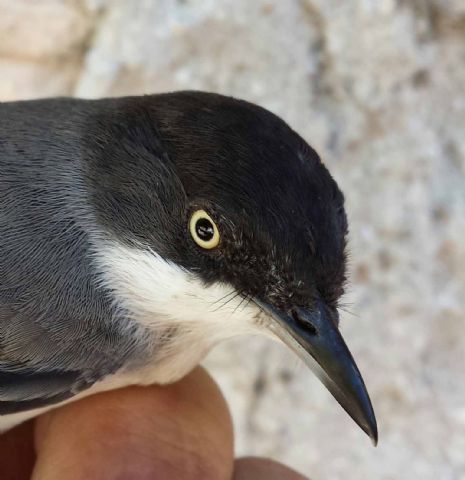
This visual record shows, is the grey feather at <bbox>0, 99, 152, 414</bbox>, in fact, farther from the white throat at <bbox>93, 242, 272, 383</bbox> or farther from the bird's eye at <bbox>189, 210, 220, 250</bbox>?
the bird's eye at <bbox>189, 210, 220, 250</bbox>

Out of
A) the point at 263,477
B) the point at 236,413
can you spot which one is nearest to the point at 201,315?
the point at 263,477

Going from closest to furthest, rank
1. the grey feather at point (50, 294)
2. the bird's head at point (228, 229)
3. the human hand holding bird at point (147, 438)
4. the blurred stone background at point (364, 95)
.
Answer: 1. the bird's head at point (228, 229)
2. the grey feather at point (50, 294)
3. the human hand holding bird at point (147, 438)
4. the blurred stone background at point (364, 95)

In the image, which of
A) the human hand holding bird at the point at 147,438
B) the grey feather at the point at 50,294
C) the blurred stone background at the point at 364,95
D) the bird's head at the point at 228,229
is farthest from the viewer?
the blurred stone background at the point at 364,95

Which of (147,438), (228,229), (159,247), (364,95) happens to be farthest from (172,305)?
(364,95)

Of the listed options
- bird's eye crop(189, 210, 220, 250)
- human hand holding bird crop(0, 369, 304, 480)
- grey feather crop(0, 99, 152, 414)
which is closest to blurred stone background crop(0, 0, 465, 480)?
human hand holding bird crop(0, 369, 304, 480)

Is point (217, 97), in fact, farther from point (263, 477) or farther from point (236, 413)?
point (236, 413)

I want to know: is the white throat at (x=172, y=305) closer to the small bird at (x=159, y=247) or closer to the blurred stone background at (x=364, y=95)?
the small bird at (x=159, y=247)

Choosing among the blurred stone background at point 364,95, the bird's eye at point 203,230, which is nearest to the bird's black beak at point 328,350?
the bird's eye at point 203,230
